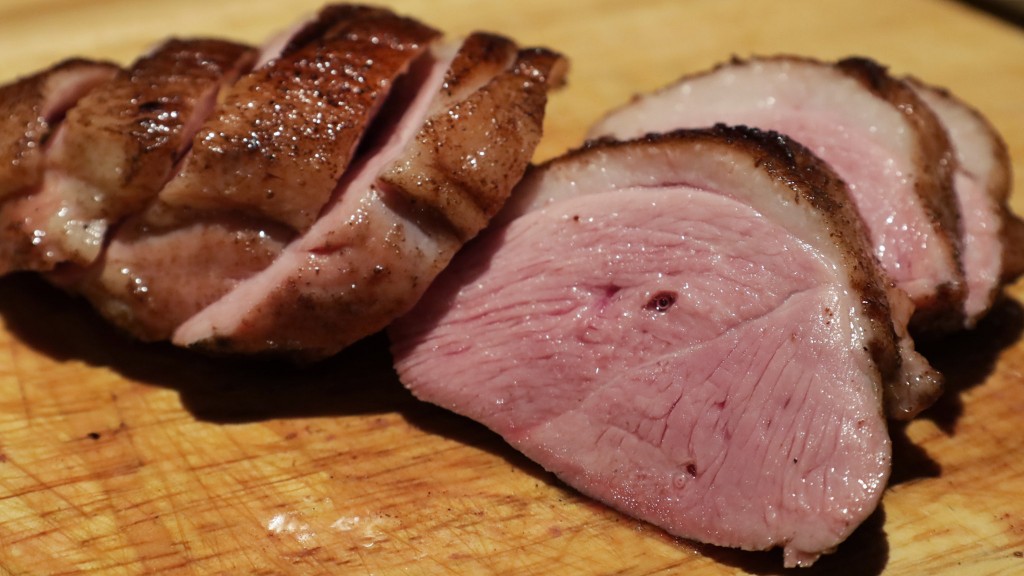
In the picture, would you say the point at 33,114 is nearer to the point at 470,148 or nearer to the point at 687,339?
the point at 470,148

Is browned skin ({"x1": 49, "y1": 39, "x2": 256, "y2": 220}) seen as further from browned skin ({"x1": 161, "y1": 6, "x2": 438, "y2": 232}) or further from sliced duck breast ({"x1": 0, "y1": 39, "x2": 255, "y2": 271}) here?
browned skin ({"x1": 161, "y1": 6, "x2": 438, "y2": 232})

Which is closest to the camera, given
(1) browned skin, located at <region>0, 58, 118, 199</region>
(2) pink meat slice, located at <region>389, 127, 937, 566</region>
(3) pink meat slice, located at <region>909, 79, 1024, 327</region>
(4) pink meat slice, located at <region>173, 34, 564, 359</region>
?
(2) pink meat slice, located at <region>389, 127, 937, 566</region>

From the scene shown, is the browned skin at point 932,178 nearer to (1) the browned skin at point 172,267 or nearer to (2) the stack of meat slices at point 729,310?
(2) the stack of meat slices at point 729,310

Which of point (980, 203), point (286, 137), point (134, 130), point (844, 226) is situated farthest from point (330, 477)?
point (980, 203)

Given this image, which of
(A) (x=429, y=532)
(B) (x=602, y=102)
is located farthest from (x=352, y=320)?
(B) (x=602, y=102)

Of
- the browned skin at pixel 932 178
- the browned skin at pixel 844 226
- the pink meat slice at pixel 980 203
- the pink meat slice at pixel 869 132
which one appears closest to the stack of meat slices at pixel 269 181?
the browned skin at pixel 844 226

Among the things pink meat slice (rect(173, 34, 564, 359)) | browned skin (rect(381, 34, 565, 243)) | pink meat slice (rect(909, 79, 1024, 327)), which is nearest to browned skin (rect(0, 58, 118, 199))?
pink meat slice (rect(173, 34, 564, 359))
